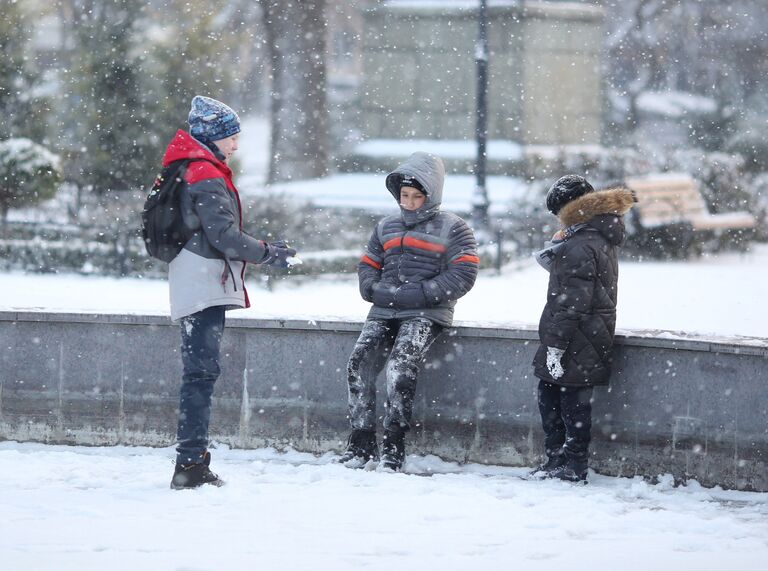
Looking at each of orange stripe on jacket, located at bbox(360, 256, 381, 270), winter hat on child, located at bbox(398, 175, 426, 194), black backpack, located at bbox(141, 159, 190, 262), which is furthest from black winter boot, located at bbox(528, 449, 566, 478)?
black backpack, located at bbox(141, 159, 190, 262)

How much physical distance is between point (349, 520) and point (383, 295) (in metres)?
1.55

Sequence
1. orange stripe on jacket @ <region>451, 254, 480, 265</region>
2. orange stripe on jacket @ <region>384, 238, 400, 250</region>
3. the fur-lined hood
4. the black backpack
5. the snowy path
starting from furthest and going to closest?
orange stripe on jacket @ <region>384, 238, 400, 250</region> → orange stripe on jacket @ <region>451, 254, 480, 265</region> → the fur-lined hood → the black backpack → the snowy path

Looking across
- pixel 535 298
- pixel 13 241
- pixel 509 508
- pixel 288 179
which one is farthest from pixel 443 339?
pixel 288 179

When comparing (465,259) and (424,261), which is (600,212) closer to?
(465,259)

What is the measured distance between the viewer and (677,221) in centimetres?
1631

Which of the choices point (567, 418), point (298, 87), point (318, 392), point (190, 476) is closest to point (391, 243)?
point (318, 392)

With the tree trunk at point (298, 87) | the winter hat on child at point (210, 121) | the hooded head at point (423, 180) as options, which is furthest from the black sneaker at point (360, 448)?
the tree trunk at point (298, 87)

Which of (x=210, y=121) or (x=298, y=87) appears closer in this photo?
(x=210, y=121)

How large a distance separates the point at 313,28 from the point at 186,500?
17543mm

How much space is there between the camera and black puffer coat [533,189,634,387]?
621 cm

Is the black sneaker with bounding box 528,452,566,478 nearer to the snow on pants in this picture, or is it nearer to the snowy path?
the snowy path

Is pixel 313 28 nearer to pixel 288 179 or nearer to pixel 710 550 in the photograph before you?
pixel 288 179

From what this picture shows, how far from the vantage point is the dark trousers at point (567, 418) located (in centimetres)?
630

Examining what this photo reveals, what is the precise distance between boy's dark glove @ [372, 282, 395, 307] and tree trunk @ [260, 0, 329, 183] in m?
15.7
